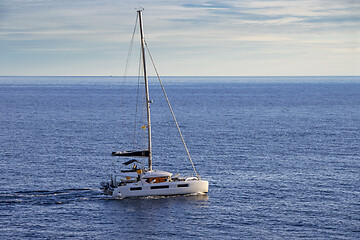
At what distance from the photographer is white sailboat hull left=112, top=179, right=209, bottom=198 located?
225ft

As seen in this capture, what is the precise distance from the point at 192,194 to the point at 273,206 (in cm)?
1108

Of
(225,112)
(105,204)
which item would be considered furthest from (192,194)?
(225,112)

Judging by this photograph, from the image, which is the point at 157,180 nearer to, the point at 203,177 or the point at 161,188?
the point at 161,188

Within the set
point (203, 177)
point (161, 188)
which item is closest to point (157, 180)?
point (161, 188)

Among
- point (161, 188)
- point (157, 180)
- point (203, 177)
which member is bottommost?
point (203, 177)

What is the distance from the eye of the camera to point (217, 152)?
99.3 m

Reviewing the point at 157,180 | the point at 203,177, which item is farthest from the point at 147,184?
the point at 203,177

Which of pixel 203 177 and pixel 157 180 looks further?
pixel 203 177

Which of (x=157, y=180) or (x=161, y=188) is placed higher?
(x=157, y=180)

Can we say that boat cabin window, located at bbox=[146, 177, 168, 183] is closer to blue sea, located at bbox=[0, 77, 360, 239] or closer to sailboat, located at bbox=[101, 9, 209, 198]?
sailboat, located at bbox=[101, 9, 209, 198]

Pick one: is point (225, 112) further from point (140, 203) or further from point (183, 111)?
point (140, 203)

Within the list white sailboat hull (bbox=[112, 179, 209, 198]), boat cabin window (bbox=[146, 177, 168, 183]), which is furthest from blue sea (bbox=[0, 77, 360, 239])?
boat cabin window (bbox=[146, 177, 168, 183])

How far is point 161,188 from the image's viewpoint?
6919 centimetres

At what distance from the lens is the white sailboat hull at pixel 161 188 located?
68500 mm
